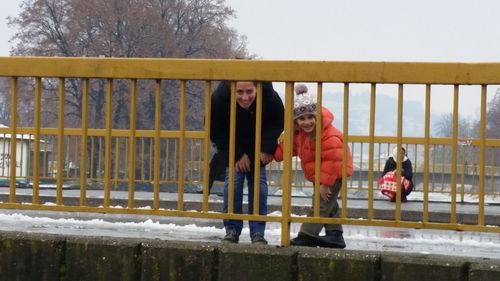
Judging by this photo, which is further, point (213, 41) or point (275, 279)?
point (213, 41)

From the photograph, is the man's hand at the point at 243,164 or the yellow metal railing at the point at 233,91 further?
the man's hand at the point at 243,164

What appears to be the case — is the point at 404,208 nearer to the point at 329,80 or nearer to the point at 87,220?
the point at 329,80

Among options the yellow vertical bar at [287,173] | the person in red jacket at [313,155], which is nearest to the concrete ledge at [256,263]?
the yellow vertical bar at [287,173]

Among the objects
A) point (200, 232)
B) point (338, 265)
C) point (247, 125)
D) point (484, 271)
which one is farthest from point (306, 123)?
point (200, 232)

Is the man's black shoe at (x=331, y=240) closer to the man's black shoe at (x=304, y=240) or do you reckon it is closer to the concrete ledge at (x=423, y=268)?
the man's black shoe at (x=304, y=240)

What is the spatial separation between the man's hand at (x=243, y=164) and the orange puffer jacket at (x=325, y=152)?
0.61 ft

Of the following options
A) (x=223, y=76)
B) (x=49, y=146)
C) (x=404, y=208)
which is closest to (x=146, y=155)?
(x=49, y=146)

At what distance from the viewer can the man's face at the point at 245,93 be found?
6.41m

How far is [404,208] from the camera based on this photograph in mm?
7473

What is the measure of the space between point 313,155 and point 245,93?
24.2 inches

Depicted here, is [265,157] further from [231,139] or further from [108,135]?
[108,135]

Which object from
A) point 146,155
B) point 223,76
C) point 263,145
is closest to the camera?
point 223,76

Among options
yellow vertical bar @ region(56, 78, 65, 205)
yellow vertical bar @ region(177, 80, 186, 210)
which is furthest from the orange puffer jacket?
yellow vertical bar @ region(56, 78, 65, 205)

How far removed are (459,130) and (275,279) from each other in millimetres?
1401
